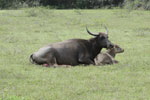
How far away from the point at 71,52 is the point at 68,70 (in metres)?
1.10

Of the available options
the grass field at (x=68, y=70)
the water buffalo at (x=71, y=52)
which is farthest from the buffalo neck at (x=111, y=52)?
the water buffalo at (x=71, y=52)

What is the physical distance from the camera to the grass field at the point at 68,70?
7.81 metres

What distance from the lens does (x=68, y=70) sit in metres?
10.0

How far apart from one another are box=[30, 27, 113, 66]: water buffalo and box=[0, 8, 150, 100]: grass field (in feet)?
1.16

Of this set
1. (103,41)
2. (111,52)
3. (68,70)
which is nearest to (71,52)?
(103,41)

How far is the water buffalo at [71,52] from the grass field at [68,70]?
354 mm

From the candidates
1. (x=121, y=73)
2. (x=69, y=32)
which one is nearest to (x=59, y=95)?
(x=121, y=73)

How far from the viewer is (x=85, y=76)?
9359mm

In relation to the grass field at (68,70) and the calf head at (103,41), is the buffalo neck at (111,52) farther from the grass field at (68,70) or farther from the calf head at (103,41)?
the calf head at (103,41)

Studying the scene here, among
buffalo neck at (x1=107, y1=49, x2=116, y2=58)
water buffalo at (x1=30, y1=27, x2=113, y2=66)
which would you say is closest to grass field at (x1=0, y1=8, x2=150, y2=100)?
buffalo neck at (x1=107, y1=49, x2=116, y2=58)

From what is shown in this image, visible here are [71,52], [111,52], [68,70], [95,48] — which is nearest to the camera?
[68,70]

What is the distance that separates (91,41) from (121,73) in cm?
204

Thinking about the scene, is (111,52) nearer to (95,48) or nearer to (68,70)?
(95,48)

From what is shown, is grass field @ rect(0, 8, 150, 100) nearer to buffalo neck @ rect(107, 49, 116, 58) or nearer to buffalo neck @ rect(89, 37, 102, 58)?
buffalo neck @ rect(107, 49, 116, 58)
